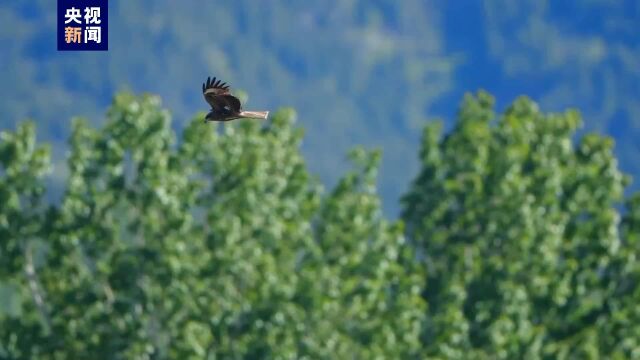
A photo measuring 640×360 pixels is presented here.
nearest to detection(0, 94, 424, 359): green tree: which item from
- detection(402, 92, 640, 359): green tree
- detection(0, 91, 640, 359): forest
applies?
detection(0, 91, 640, 359): forest

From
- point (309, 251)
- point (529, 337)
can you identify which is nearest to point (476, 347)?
point (529, 337)

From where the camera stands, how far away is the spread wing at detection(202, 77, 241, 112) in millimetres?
15461

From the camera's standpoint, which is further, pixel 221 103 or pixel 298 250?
pixel 298 250

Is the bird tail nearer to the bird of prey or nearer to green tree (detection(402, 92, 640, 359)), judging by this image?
the bird of prey

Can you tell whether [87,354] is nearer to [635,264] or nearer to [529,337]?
[529,337]

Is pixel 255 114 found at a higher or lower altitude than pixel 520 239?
lower

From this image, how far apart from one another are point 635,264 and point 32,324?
1216 centimetres

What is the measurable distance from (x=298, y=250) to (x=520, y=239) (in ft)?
14.5

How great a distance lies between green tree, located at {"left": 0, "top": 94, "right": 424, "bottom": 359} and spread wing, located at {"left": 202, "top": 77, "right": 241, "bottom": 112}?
21.4 metres

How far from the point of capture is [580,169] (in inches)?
1655

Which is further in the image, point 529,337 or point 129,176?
point 129,176

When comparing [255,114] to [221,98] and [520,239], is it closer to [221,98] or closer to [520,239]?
[221,98]

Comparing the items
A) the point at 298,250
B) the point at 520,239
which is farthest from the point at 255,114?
the point at 520,239

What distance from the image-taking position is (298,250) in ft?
131
